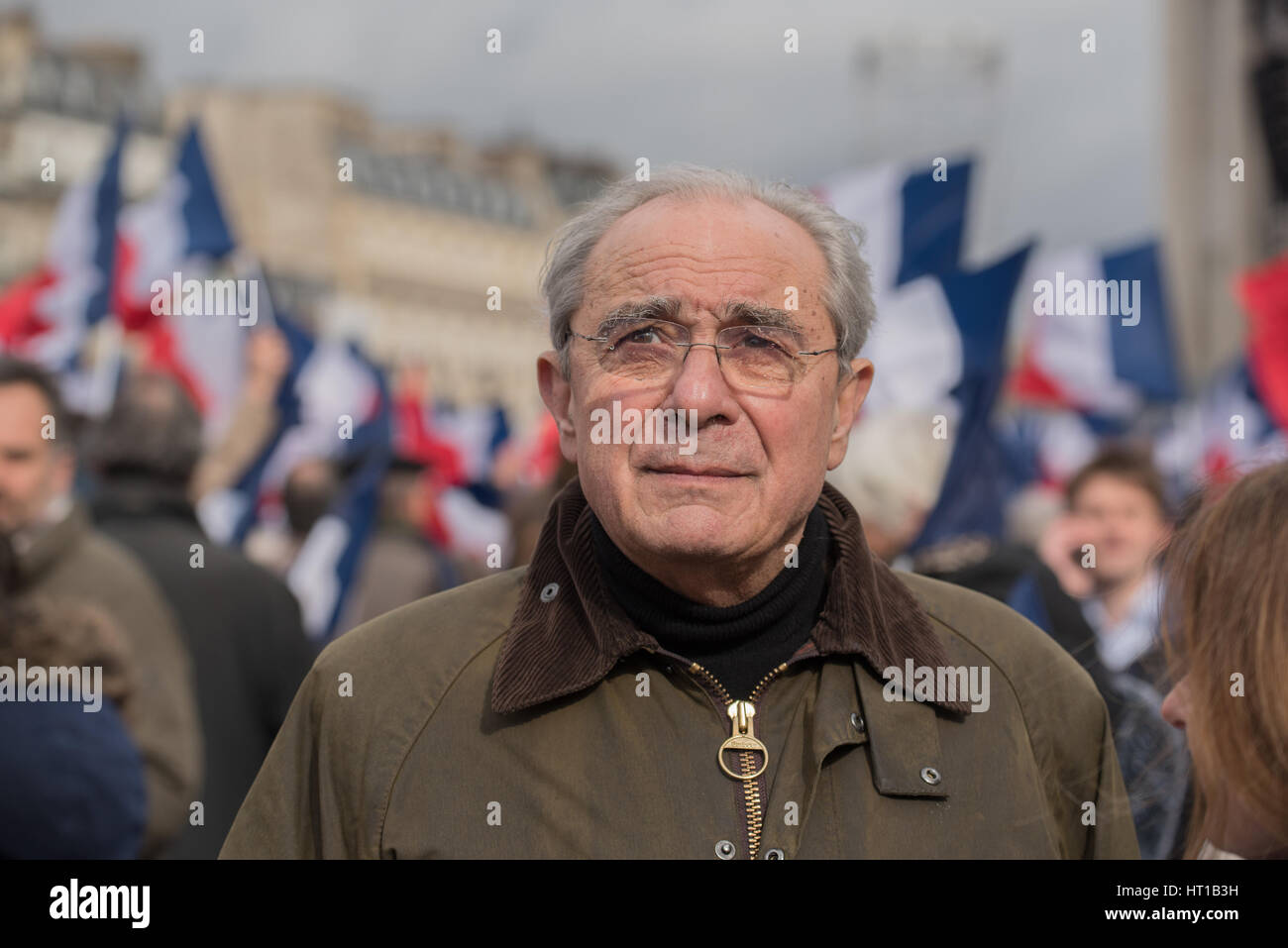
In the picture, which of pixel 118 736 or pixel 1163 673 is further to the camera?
pixel 118 736

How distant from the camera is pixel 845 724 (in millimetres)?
2514

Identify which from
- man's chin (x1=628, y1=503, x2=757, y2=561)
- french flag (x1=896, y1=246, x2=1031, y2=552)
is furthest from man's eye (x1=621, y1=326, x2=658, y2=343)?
french flag (x1=896, y1=246, x2=1031, y2=552)

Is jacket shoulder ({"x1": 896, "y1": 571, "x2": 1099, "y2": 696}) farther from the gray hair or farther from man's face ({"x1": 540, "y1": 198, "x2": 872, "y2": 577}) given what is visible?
the gray hair

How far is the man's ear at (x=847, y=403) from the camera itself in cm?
281

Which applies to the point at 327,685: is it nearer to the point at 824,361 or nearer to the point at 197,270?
the point at 824,361

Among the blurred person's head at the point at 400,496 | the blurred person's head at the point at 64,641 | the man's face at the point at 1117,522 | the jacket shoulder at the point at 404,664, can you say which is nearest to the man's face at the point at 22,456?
the blurred person's head at the point at 64,641

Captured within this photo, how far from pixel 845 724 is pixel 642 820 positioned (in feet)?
1.01

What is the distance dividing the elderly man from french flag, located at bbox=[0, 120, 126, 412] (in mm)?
6668

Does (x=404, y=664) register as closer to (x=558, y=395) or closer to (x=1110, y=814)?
(x=558, y=395)

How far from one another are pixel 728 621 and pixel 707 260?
0.52 metres

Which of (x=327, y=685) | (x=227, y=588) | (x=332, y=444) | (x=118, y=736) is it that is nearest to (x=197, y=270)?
(x=332, y=444)

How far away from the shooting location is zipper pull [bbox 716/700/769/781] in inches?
98.1

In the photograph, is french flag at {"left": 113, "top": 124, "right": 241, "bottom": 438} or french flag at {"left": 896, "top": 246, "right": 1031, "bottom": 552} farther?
french flag at {"left": 113, "top": 124, "right": 241, "bottom": 438}

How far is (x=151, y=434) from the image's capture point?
5.13 m
